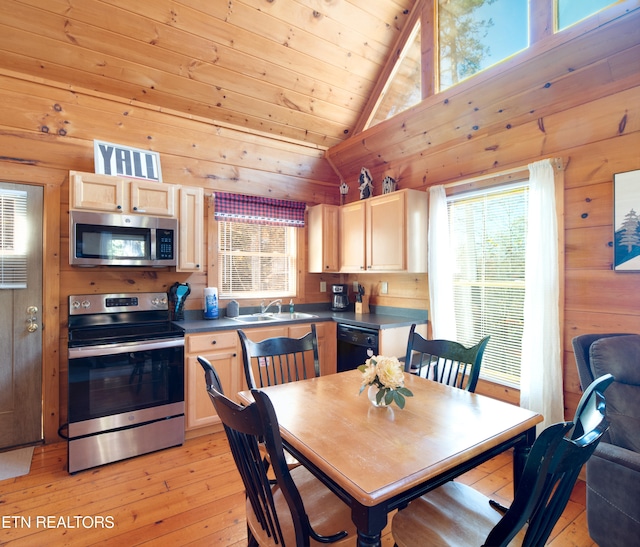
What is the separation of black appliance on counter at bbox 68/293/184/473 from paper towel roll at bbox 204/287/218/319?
444 mm

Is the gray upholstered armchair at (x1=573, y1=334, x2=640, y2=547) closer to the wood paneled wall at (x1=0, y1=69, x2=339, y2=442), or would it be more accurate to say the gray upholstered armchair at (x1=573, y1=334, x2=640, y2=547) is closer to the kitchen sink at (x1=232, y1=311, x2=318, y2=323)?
the kitchen sink at (x1=232, y1=311, x2=318, y2=323)

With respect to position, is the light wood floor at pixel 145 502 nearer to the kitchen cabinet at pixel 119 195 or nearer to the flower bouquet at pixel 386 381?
the flower bouquet at pixel 386 381

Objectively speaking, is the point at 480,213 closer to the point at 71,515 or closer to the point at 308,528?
the point at 308,528

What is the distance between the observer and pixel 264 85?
328 cm

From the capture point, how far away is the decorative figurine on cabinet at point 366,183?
384cm

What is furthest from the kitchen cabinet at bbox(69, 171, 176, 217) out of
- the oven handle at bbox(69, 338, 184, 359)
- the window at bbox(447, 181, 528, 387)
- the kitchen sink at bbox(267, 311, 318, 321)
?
the window at bbox(447, 181, 528, 387)

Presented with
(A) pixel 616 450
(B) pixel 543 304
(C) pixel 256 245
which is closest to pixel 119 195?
(C) pixel 256 245

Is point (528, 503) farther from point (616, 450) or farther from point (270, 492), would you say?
point (616, 450)

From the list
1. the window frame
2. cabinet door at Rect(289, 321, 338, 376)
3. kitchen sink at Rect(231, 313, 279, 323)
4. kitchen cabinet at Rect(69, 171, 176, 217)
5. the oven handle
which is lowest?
cabinet door at Rect(289, 321, 338, 376)

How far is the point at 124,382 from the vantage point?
102 inches

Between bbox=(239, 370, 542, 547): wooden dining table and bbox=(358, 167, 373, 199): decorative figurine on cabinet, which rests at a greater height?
bbox=(358, 167, 373, 199): decorative figurine on cabinet

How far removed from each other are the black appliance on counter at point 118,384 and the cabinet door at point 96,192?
75 centimetres

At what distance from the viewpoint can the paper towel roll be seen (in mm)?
3405

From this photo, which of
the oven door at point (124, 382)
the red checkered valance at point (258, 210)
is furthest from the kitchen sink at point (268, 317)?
the red checkered valance at point (258, 210)
